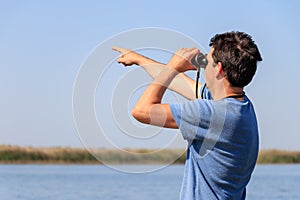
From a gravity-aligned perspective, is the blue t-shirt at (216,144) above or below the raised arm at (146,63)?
below

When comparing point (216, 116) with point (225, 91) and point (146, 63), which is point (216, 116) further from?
point (146, 63)

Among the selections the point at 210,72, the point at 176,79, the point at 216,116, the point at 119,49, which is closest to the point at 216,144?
the point at 216,116

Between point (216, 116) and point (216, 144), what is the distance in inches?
5.8

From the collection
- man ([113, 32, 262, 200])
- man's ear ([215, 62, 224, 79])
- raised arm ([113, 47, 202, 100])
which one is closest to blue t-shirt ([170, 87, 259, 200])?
man ([113, 32, 262, 200])

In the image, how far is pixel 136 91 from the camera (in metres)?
3.96

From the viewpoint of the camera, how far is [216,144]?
3.70m

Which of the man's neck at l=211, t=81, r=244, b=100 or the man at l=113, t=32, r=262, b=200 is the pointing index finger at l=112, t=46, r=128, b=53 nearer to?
the man at l=113, t=32, r=262, b=200

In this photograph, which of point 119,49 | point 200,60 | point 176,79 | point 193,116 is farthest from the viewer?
point 176,79

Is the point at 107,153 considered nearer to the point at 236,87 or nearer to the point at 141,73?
the point at 141,73

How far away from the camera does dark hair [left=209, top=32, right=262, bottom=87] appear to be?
3.62m

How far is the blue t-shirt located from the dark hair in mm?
110

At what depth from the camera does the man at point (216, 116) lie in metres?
3.62

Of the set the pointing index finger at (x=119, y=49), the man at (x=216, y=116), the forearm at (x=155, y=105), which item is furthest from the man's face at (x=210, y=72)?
the pointing index finger at (x=119, y=49)

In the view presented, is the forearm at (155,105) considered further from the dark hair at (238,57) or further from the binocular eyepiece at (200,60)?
the dark hair at (238,57)
